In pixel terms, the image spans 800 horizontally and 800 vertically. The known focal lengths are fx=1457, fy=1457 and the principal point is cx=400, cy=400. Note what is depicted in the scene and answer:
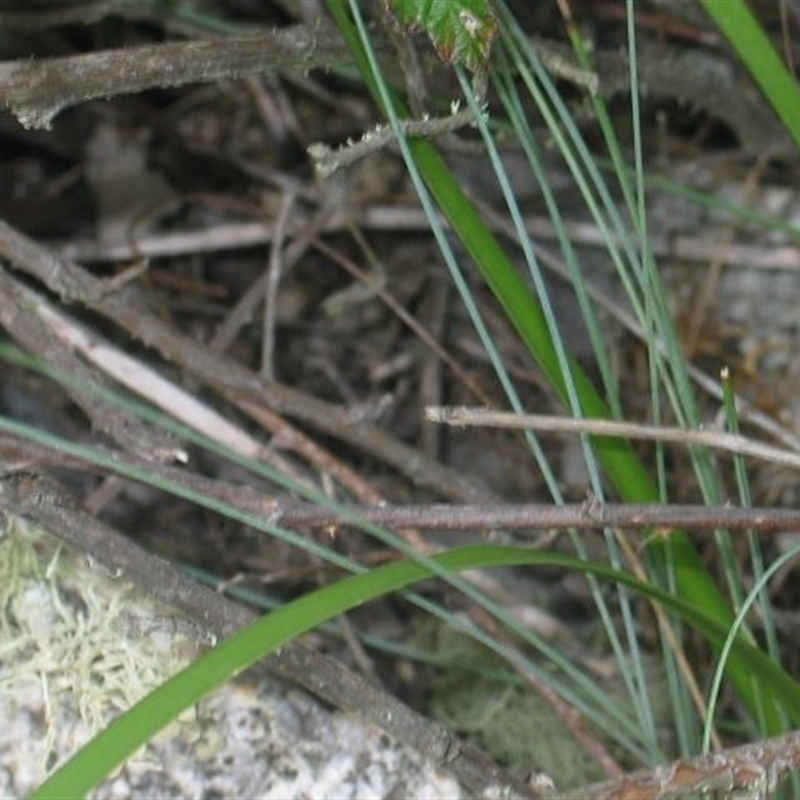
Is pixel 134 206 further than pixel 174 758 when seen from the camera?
Yes

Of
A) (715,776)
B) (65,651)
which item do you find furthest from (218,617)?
(715,776)

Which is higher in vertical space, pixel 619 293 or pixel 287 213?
pixel 287 213

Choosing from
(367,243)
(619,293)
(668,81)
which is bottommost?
(619,293)

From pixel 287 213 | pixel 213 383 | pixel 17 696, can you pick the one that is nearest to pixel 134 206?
pixel 287 213

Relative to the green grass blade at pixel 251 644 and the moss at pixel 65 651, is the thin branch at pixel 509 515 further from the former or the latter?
the moss at pixel 65 651

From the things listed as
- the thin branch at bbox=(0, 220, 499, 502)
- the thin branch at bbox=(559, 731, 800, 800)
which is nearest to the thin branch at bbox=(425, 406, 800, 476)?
the thin branch at bbox=(559, 731, 800, 800)

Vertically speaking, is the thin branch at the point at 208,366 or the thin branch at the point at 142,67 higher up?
the thin branch at the point at 142,67

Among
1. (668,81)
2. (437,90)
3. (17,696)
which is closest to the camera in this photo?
(17,696)

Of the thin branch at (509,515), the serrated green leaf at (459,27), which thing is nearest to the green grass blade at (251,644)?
the thin branch at (509,515)

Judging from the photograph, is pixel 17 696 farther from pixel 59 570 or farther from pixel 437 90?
pixel 437 90

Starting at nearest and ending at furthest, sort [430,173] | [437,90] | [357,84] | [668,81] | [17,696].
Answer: [430,173], [17,696], [437,90], [668,81], [357,84]
